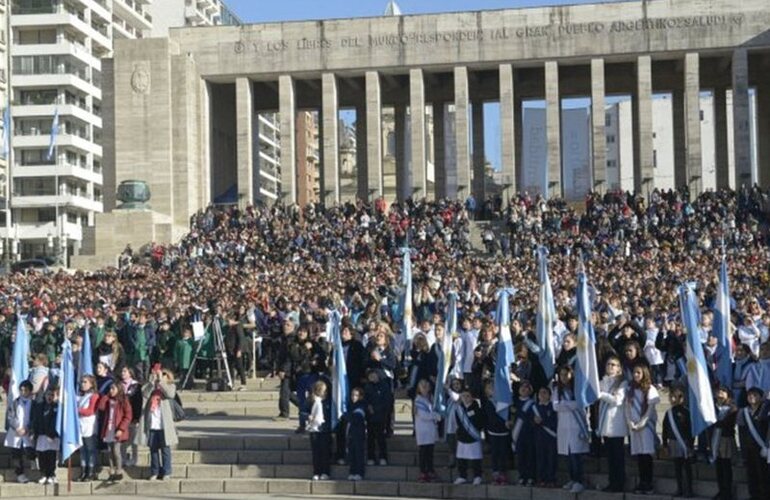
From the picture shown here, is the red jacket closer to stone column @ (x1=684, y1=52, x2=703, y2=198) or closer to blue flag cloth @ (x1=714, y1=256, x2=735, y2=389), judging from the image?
blue flag cloth @ (x1=714, y1=256, x2=735, y2=389)

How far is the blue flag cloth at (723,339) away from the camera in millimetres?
18969

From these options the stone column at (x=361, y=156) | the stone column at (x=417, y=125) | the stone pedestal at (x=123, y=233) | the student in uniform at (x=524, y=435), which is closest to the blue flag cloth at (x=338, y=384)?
the student in uniform at (x=524, y=435)

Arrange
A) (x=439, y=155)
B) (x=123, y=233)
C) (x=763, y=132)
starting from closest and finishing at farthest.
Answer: (x=123, y=233) < (x=763, y=132) < (x=439, y=155)

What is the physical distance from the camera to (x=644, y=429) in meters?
17.7

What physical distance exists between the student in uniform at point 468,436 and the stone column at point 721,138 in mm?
43298

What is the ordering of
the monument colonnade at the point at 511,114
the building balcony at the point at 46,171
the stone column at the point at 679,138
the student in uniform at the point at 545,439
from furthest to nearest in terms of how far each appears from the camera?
1. the building balcony at the point at 46,171
2. the stone column at the point at 679,138
3. the monument colonnade at the point at 511,114
4. the student in uniform at the point at 545,439

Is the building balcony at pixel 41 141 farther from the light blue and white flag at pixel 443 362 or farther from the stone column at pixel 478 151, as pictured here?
the light blue and white flag at pixel 443 362

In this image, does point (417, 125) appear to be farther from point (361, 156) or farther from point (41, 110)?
point (41, 110)

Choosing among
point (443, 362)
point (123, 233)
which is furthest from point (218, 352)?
point (123, 233)

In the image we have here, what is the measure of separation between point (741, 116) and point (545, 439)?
138ft

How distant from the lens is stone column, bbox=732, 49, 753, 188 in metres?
57.1

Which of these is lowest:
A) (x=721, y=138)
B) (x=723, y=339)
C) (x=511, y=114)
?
(x=723, y=339)

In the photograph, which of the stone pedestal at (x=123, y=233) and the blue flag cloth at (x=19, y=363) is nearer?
the blue flag cloth at (x=19, y=363)

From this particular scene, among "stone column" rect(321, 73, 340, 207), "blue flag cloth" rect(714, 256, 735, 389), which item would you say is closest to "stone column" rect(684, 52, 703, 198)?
"stone column" rect(321, 73, 340, 207)
